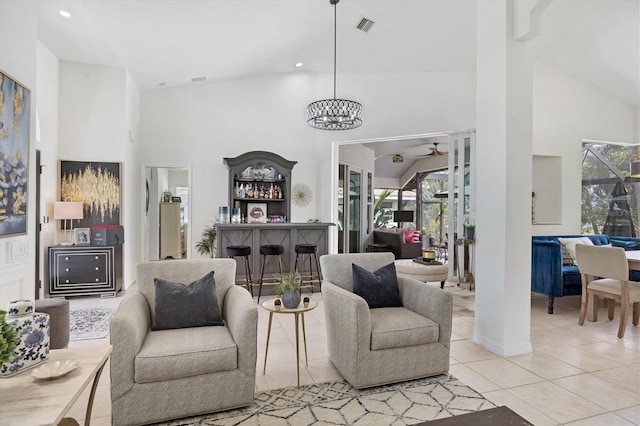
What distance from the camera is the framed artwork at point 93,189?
5582 mm

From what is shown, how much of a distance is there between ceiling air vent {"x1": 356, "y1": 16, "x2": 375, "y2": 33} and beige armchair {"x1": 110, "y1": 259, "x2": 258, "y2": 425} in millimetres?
4313

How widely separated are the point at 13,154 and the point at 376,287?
306 centimetres

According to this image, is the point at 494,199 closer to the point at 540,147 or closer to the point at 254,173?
the point at 540,147

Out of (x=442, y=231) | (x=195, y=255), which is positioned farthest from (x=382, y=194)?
(x=195, y=255)

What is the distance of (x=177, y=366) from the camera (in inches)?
85.0

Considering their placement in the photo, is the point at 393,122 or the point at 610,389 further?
the point at 393,122

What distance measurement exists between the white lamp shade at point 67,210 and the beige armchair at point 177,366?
11.7 ft

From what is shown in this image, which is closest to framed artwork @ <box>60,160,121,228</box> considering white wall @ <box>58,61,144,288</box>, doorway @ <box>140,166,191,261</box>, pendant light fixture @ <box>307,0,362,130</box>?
white wall @ <box>58,61,144,288</box>

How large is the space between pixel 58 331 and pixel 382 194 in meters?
9.75

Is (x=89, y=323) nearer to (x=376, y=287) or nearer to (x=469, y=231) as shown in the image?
(x=376, y=287)

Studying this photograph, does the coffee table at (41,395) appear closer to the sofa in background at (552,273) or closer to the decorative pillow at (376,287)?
the decorative pillow at (376,287)

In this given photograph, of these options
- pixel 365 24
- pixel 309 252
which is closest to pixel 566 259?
pixel 309 252

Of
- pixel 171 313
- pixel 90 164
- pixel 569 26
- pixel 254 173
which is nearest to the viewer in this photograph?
pixel 171 313

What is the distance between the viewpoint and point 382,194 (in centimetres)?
1177
